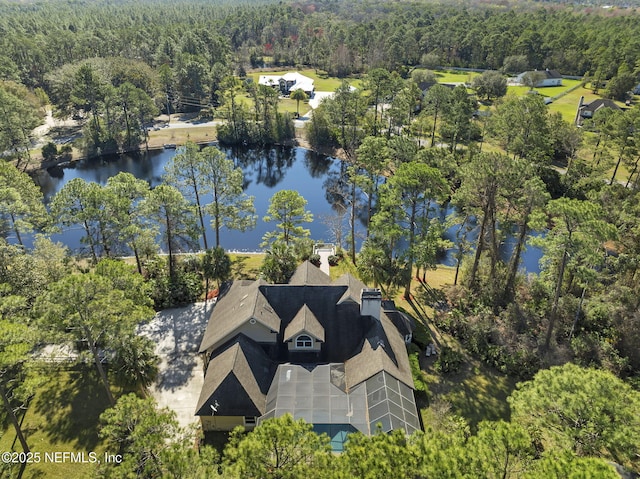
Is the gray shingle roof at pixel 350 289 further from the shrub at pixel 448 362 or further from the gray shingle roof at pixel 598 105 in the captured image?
the gray shingle roof at pixel 598 105

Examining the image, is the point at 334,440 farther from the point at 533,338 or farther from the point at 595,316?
the point at 595,316

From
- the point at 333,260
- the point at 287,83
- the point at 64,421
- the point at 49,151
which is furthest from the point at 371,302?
the point at 287,83

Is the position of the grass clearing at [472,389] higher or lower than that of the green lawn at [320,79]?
lower

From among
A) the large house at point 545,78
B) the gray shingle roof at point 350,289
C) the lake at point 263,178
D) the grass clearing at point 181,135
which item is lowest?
the lake at point 263,178

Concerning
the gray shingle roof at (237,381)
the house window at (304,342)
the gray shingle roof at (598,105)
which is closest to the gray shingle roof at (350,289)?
the house window at (304,342)

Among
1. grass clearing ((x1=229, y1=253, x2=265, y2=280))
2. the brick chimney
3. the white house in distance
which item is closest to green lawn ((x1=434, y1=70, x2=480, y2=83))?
the white house in distance

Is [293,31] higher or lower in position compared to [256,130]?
higher

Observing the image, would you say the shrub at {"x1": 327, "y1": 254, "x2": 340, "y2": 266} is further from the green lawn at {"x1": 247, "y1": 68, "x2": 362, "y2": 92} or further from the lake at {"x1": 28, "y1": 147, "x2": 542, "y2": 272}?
the green lawn at {"x1": 247, "y1": 68, "x2": 362, "y2": 92}

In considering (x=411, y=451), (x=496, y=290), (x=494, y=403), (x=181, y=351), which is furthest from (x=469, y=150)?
(x=411, y=451)
